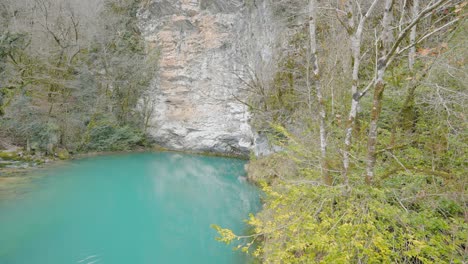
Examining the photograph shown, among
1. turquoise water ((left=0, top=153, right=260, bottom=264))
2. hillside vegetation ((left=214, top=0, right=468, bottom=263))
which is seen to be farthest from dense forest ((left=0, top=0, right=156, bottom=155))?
hillside vegetation ((left=214, top=0, right=468, bottom=263))

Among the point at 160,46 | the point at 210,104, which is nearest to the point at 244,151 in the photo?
the point at 210,104

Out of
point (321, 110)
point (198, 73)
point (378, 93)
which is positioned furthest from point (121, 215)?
point (198, 73)

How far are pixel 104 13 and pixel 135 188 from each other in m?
12.1

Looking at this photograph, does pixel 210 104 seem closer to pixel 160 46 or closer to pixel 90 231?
pixel 160 46

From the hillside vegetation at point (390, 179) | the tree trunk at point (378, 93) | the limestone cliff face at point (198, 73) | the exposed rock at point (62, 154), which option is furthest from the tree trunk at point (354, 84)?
the exposed rock at point (62, 154)

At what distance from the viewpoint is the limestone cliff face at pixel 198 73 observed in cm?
1536

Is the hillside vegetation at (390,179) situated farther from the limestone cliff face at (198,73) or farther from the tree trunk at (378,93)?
the limestone cliff face at (198,73)

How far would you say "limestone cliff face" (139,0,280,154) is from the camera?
50.4 ft

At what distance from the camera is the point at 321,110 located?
3416 mm

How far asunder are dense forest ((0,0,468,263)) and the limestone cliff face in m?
1.08

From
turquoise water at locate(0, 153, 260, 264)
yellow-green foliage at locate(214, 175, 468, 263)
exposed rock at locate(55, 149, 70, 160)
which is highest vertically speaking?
yellow-green foliage at locate(214, 175, 468, 263)

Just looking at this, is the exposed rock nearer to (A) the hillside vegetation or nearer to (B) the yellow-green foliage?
(A) the hillside vegetation


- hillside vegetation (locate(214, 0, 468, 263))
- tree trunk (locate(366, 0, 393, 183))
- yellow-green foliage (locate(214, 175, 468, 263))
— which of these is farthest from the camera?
tree trunk (locate(366, 0, 393, 183))

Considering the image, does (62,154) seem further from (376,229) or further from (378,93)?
(376,229)
